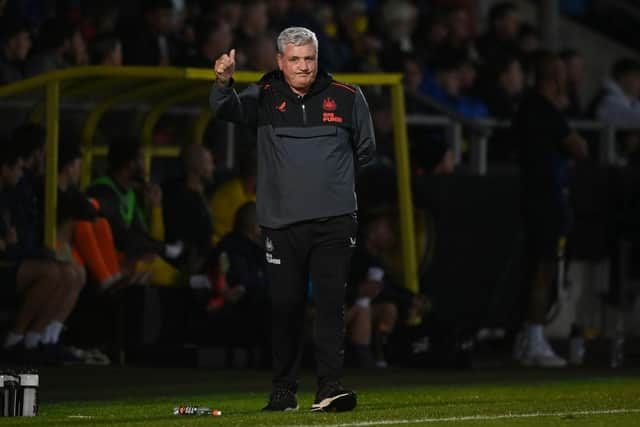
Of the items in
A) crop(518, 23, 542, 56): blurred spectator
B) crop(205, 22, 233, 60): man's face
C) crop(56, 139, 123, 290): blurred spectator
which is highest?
crop(518, 23, 542, 56): blurred spectator

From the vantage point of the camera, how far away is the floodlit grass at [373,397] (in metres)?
9.50

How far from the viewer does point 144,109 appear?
54.1 ft

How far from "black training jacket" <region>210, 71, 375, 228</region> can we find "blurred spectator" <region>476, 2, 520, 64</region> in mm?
11816

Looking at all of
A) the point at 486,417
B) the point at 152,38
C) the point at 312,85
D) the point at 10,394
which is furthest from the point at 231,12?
the point at 486,417

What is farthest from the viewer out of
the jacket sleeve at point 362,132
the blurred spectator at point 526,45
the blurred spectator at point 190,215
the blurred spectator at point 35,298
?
the blurred spectator at point 526,45

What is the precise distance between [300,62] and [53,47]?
605 centimetres

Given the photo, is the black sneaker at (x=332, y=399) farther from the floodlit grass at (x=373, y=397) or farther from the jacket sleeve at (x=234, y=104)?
the jacket sleeve at (x=234, y=104)

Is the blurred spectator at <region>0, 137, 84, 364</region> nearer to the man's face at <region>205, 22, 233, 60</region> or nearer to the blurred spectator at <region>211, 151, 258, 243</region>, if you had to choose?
the blurred spectator at <region>211, 151, 258, 243</region>

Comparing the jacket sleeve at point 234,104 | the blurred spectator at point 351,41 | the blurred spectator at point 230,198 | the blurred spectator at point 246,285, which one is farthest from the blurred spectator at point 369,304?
the jacket sleeve at point 234,104

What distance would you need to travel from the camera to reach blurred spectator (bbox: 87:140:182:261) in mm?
14734

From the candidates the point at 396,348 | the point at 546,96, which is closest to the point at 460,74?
the point at 546,96

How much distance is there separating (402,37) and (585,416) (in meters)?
11.3

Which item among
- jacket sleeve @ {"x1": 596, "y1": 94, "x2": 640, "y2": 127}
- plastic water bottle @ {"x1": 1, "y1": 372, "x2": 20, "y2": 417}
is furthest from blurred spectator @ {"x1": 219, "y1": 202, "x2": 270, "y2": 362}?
jacket sleeve @ {"x1": 596, "y1": 94, "x2": 640, "y2": 127}

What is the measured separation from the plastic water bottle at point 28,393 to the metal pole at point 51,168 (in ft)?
14.7
